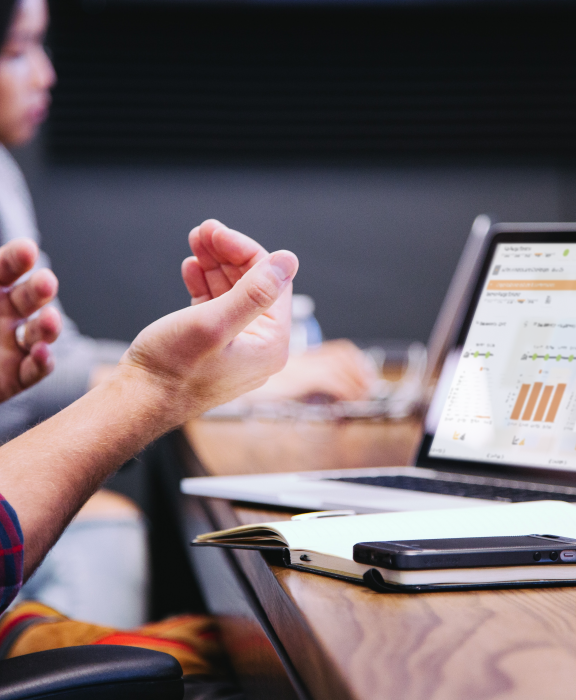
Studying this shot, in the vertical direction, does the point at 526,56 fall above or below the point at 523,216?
above

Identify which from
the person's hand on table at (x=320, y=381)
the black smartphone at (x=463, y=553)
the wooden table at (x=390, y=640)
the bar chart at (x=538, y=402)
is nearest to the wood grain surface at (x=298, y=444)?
the person's hand on table at (x=320, y=381)

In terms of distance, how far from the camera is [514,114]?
3.03 metres

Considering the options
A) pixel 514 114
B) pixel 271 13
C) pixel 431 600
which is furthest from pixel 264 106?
pixel 431 600

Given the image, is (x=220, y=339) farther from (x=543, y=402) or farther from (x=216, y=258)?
(x=543, y=402)

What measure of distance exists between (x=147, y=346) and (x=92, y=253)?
236 cm

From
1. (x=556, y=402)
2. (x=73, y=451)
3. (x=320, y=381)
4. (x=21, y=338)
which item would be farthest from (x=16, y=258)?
(x=320, y=381)

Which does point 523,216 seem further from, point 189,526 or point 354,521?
point 354,521

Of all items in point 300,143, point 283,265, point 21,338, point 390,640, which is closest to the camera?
point 390,640

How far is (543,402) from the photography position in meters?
0.86

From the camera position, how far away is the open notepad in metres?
0.52

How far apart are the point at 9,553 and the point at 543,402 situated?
595 millimetres

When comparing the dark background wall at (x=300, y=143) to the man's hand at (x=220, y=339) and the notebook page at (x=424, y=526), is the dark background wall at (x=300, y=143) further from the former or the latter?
the notebook page at (x=424, y=526)

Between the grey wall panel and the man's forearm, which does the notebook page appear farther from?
the grey wall panel

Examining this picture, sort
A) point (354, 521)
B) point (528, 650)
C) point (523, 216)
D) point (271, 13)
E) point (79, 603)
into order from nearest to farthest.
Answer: point (528, 650), point (354, 521), point (79, 603), point (271, 13), point (523, 216)
